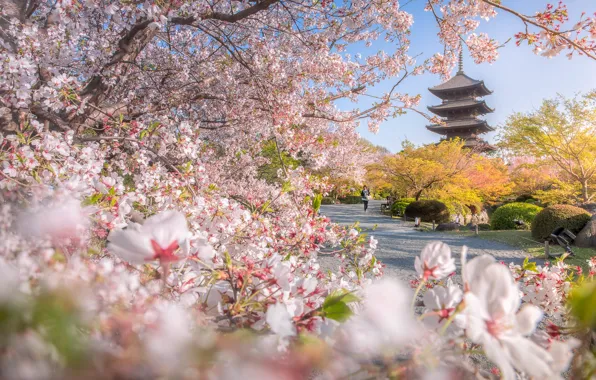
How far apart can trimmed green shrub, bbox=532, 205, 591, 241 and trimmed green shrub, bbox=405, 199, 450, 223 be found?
520 centimetres

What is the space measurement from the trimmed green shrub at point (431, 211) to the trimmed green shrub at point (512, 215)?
196cm

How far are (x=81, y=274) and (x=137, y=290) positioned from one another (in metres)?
0.12

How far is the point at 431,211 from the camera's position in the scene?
1434cm

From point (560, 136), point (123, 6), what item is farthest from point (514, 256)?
point (123, 6)

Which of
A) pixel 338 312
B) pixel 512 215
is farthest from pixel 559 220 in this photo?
pixel 338 312

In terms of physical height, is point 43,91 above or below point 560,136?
below

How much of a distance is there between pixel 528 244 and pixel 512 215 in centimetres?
409

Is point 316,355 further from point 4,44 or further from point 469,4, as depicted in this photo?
point 469,4

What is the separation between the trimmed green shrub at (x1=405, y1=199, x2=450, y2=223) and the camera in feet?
47.0

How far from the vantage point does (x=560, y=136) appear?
486 inches

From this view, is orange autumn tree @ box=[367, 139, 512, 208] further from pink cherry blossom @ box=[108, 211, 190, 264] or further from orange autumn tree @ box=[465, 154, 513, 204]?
pink cherry blossom @ box=[108, 211, 190, 264]

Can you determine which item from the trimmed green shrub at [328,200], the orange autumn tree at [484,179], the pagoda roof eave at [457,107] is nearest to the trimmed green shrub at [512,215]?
the orange autumn tree at [484,179]

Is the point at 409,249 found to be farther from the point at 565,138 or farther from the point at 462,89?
the point at 462,89

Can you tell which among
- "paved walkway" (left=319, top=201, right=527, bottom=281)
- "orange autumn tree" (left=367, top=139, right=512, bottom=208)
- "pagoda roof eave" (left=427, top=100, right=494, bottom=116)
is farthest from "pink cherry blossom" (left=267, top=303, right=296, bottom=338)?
"pagoda roof eave" (left=427, top=100, right=494, bottom=116)
